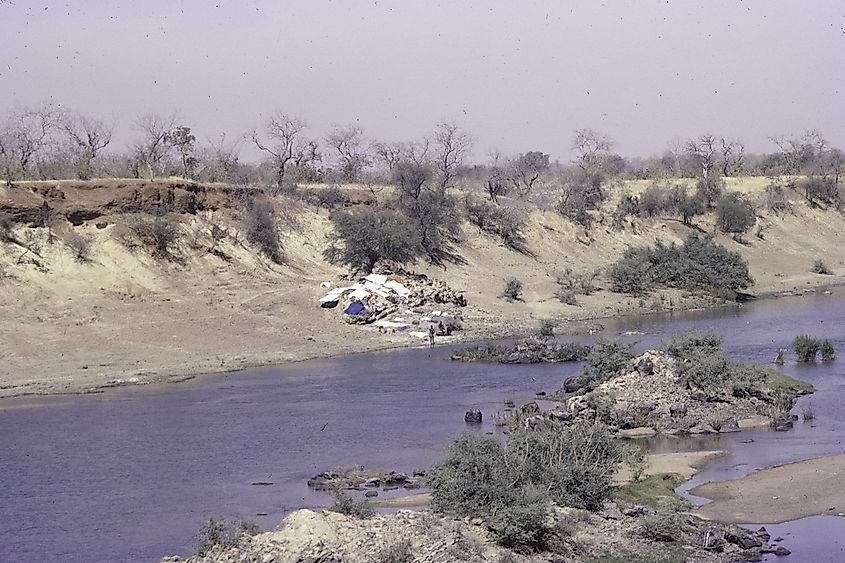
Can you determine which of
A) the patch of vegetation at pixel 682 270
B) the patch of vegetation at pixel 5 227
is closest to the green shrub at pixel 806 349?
the patch of vegetation at pixel 682 270

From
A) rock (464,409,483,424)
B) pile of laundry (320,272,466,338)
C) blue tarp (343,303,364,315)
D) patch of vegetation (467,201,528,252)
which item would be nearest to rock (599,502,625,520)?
rock (464,409,483,424)

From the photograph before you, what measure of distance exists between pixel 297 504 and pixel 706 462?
880cm

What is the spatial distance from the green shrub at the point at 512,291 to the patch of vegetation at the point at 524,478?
29.7 metres

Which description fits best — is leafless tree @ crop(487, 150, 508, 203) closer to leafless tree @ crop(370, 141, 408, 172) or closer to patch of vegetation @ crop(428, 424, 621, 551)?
leafless tree @ crop(370, 141, 408, 172)

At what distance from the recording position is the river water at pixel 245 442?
20719mm

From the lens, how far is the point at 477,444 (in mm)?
20172

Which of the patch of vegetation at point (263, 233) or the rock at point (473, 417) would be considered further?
the patch of vegetation at point (263, 233)

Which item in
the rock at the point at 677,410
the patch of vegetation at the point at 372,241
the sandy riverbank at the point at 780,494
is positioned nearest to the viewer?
the sandy riverbank at the point at 780,494

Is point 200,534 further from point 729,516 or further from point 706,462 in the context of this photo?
point 706,462

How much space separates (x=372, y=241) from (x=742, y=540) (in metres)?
34.1

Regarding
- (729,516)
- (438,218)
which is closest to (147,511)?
(729,516)

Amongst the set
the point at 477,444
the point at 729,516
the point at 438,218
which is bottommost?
the point at 729,516

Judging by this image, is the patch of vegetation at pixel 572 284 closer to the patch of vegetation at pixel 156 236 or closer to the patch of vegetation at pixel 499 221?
the patch of vegetation at pixel 499 221

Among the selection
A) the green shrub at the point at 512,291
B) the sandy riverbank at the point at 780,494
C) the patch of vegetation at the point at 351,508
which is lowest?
the sandy riverbank at the point at 780,494
